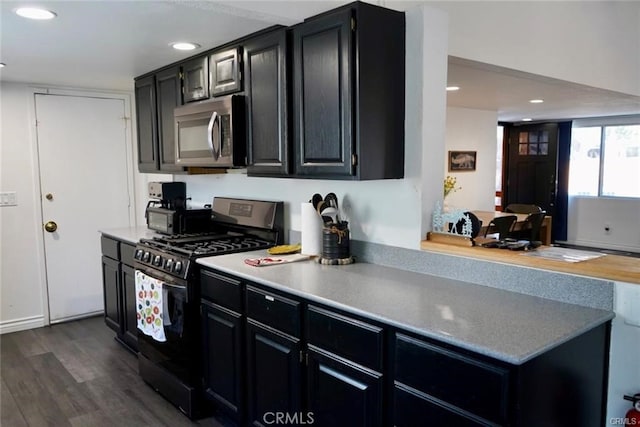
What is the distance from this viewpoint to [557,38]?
338cm

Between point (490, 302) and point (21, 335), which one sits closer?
point (490, 302)

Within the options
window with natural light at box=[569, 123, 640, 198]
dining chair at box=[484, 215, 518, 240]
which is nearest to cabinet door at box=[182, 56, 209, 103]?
dining chair at box=[484, 215, 518, 240]

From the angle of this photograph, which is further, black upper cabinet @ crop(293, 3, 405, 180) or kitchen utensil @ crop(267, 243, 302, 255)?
kitchen utensil @ crop(267, 243, 302, 255)

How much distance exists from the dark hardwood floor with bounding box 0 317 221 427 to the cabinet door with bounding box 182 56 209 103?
77.5 inches

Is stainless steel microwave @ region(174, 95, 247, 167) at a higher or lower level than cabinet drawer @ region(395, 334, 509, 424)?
higher

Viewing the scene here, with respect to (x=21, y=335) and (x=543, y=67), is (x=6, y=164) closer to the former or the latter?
(x=21, y=335)

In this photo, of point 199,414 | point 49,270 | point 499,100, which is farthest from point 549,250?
point 49,270

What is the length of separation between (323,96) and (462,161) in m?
4.54

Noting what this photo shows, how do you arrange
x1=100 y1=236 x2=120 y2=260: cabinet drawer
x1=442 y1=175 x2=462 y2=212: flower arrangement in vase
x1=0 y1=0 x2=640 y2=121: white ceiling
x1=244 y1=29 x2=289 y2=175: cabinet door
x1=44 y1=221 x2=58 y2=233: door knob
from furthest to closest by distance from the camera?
1. x1=442 y1=175 x2=462 y2=212: flower arrangement in vase
2. x1=44 y1=221 x2=58 y2=233: door knob
3. x1=100 y1=236 x2=120 y2=260: cabinet drawer
4. x1=244 y1=29 x2=289 y2=175: cabinet door
5. x1=0 y1=0 x2=640 y2=121: white ceiling

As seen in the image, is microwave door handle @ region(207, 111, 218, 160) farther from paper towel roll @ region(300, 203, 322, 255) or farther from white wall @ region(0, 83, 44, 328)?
white wall @ region(0, 83, 44, 328)

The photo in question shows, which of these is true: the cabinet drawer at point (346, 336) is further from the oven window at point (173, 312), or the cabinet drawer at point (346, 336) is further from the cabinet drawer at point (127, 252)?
the cabinet drawer at point (127, 252)

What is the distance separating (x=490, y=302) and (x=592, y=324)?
0.35m

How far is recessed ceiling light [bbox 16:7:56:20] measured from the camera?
223cm

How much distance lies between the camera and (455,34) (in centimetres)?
268
